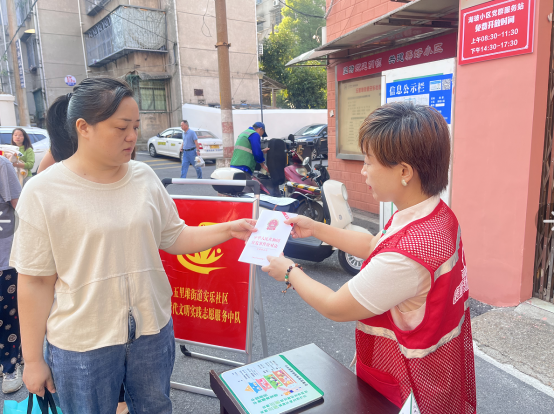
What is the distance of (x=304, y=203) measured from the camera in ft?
18.9

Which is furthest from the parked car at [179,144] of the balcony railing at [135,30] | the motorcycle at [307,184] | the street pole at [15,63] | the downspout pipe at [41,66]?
the downspout pipe at [41,66]

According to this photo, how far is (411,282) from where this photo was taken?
1146 millimetres

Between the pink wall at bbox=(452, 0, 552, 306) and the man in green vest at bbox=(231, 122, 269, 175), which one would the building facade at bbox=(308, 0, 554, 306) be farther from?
the man in green vest at bbox=(231, 122, 269, 175)

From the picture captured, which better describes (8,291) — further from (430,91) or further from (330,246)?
(430,91)

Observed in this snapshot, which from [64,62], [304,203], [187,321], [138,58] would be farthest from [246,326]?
[64,62]

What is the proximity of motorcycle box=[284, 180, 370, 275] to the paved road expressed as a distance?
0.19m

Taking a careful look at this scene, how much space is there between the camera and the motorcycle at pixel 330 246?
180 inches

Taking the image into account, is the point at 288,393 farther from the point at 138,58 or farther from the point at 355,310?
the point at 138,58

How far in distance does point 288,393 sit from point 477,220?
303cm

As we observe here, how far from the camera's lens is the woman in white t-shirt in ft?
4.66

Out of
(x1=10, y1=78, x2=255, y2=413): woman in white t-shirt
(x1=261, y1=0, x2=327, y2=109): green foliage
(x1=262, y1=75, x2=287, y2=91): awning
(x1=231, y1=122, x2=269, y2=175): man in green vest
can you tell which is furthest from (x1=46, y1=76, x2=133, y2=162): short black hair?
(x1=261, y1=0, x2=327, y2=109): green foliage

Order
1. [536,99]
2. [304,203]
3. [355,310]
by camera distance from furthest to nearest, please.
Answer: [304,203]
[536,99]
[355,310]

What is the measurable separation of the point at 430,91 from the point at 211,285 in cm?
337

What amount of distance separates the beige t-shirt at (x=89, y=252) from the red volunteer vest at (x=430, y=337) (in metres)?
0.88
